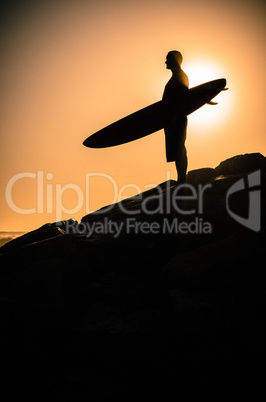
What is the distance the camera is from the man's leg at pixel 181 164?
23.0 feet

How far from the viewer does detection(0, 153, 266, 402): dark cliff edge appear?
4023mm

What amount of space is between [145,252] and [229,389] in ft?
10.5

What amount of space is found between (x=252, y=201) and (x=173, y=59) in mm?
3847

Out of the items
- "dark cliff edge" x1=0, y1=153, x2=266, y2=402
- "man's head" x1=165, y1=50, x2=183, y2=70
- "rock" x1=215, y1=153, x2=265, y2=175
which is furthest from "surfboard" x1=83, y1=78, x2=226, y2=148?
→ "dark cliff edge" x1=0, y1=153, x2=266, y2=402

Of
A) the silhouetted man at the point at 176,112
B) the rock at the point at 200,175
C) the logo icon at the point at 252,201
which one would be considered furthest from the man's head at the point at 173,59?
the logo icon at the point at 252,201

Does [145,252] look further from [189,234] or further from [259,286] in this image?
[259,286]

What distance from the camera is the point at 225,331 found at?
167 inches

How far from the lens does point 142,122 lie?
8750 mm

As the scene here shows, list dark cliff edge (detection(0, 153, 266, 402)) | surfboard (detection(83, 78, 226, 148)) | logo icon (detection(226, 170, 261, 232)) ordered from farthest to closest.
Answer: surfboard (detection(83, 78, 226, 148)), logo icon (detection(226, 170, 261, 232)), dark cliff edge (detection(0, 153, 266, 402))

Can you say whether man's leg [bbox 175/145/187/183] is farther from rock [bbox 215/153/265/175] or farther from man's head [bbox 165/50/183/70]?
rock [bbox 215/153/265/175]

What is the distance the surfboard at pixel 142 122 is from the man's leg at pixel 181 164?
122 centimetres

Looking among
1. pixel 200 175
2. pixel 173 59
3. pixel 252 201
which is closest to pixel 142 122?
pixel 173 59

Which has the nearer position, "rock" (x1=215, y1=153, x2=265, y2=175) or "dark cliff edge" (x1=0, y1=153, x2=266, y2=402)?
"dark cliff edge" (x1=0, y1=153, x2=266, y2=402)

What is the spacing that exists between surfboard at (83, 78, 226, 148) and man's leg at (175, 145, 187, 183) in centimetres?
122
